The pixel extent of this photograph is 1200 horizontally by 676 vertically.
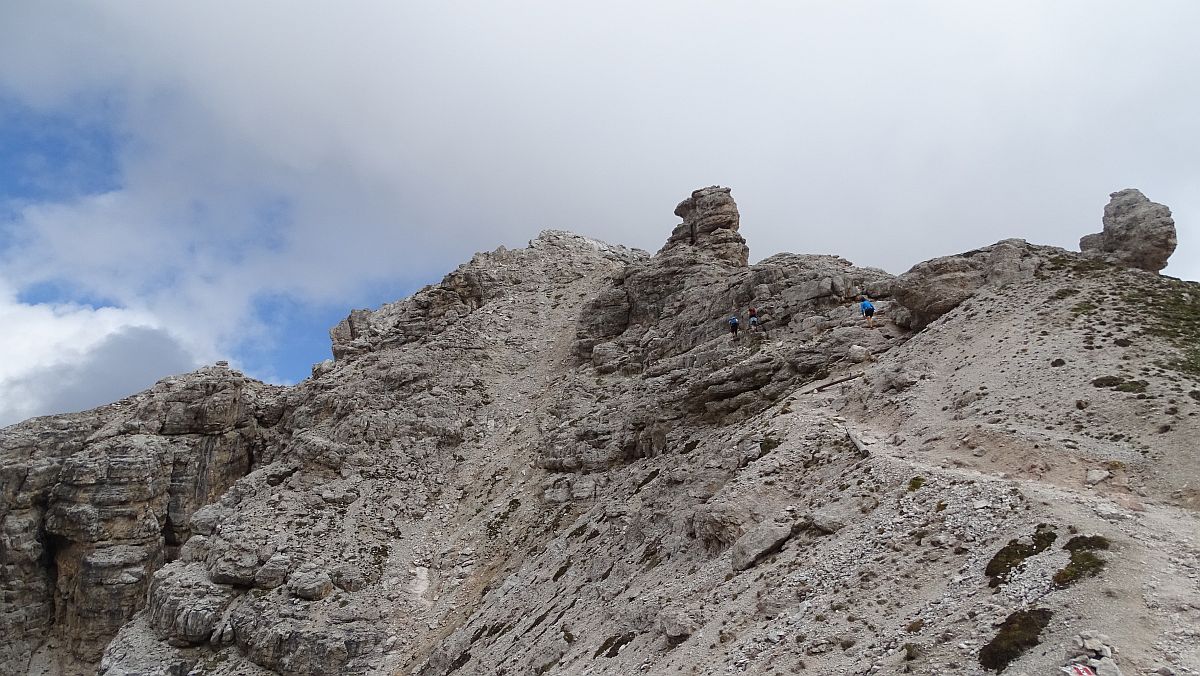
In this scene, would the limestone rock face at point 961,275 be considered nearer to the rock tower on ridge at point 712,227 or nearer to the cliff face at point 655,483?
the cliff face at point 655,483

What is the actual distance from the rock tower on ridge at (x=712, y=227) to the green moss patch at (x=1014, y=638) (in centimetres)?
6239

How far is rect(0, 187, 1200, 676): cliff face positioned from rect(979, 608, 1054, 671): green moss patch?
0.18 meters

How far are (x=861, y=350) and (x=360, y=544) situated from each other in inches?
1668

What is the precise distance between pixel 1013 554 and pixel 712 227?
65215 millimetres

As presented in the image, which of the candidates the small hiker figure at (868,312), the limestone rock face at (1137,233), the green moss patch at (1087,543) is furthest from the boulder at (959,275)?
the green moss patch at (1087,543)

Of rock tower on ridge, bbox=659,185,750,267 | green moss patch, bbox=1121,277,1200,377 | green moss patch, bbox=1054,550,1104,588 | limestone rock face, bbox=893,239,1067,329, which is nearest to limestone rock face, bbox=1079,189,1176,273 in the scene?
limestone rock face, bbox=893,239,1067,329

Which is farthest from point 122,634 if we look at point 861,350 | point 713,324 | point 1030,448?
point 1030,448

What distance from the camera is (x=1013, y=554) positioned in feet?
61.3

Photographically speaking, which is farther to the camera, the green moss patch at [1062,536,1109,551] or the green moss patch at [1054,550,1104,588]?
the green moss patch at [1062,536,1109,551]

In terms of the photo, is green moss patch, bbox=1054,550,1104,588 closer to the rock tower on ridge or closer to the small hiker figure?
the small hiker figure

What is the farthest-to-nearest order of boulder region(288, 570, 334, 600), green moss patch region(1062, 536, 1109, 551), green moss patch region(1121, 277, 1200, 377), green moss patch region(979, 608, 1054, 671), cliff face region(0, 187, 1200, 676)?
boulder region(288, 570, 334, 600), green moss patch region(1121, 277, 1200, 377), cliff face region(0, 187, 1200, 676), green moss patch region(1062, 536, 1109, 551), green moss patch region(979, 608, 1054, 671)

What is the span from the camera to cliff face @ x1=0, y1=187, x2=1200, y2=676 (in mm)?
20188

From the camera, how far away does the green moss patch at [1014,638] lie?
50.8 ft

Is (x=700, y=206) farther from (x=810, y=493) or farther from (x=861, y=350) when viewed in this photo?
(x=810, y=493)
